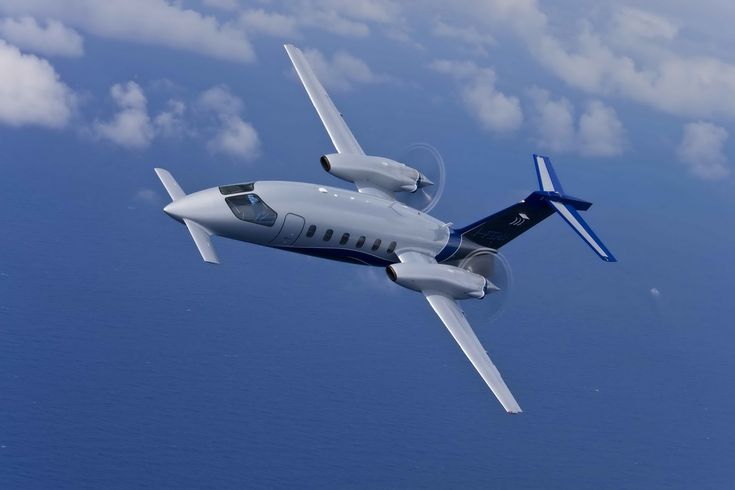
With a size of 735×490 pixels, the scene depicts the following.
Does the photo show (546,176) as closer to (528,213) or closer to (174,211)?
(528,213)

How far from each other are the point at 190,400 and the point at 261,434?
20.4 metres

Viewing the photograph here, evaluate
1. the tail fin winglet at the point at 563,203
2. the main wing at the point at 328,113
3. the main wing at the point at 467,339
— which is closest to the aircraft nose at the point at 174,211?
the main wing at the point at 467,339

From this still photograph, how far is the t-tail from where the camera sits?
179 feet

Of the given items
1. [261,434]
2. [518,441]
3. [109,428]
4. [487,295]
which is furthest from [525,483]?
[487,295]

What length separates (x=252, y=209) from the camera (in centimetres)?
4656

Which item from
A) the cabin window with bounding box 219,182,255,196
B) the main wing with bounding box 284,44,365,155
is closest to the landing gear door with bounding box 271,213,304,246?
the cabin window with bounding box 219,182,255,196

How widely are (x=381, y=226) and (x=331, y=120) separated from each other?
40.3 feet

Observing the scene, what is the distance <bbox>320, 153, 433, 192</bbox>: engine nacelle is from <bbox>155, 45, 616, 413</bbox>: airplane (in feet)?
0.22

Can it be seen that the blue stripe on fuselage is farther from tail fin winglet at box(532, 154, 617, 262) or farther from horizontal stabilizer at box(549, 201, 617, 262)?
horizontal stabilizer at box(549, 201, 617, 262)

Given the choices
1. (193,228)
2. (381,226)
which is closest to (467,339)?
(381,226)

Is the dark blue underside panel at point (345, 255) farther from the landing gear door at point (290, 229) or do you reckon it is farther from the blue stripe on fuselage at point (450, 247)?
the blue stripe on fuselage at point (450, 247)

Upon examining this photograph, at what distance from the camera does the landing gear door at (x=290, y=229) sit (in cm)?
4722

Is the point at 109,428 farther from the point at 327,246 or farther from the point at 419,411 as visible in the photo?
the point at 327,246

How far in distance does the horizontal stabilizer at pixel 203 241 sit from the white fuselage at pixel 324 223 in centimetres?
35
